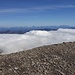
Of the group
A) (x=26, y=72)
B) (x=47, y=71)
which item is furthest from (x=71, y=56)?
(x=26, y=72)

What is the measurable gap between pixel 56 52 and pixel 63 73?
4453 mm

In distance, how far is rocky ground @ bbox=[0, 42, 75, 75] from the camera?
19.4m

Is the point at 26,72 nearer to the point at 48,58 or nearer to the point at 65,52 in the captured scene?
the point at 48,58

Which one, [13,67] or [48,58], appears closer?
[13,67]

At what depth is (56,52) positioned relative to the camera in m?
23.9

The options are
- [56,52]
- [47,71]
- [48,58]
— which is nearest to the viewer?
[47,71]

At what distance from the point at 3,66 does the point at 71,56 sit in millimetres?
7465

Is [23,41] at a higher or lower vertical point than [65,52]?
lower

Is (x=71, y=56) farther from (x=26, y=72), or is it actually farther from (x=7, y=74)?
(x=7, y=74)

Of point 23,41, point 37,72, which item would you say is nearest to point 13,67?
point 37,72

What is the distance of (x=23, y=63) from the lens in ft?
67.4

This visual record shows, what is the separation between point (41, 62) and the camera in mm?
21016

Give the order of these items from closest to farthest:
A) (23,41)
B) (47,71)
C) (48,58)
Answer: (47,71)
(48,58)
(23,41)

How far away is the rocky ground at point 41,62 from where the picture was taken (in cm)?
1936
